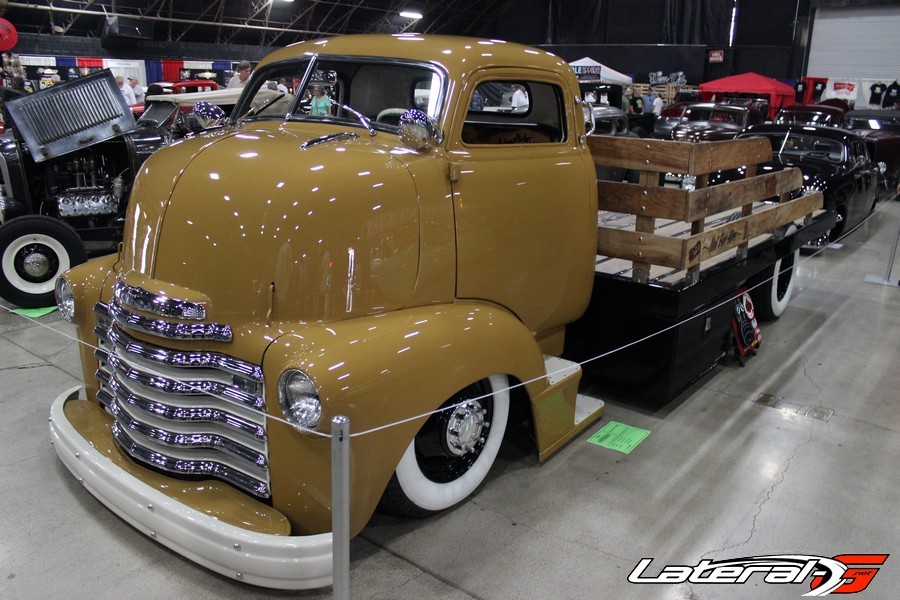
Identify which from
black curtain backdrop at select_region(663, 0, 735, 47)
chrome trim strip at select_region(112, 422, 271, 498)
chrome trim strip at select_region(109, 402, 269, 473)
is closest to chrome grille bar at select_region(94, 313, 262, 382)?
chrome trim strip at select_region(109, 402, 269, 473)

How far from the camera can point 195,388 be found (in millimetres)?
2580

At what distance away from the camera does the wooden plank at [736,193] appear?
3783 millimetres

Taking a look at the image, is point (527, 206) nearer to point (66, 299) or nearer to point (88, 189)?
point (66, 299)

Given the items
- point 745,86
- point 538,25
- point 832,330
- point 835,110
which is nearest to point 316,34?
point 538,25

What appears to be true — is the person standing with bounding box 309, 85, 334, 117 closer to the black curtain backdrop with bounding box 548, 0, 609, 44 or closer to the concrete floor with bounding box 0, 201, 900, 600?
Result: the concrete floor with bounding box 0, 201, 900, 600

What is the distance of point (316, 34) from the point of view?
79.1 feet

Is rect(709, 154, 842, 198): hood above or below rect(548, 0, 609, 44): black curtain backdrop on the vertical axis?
below

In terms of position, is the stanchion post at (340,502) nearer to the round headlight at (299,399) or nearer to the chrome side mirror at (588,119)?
the round headlight at (299,399)

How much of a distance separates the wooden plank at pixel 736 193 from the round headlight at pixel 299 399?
2358 millimetres

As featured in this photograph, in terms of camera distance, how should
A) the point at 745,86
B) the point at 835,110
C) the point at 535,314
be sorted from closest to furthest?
1. the point at 535,314
2. the point at 835,110
3. the point at 745,86

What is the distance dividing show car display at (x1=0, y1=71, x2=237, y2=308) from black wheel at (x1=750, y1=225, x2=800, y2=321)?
17.3 ft

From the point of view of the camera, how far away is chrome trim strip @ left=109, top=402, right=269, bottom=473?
8.33 ft

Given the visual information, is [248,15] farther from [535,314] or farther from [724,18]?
[535,314]

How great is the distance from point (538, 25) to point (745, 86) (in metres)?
12.7
